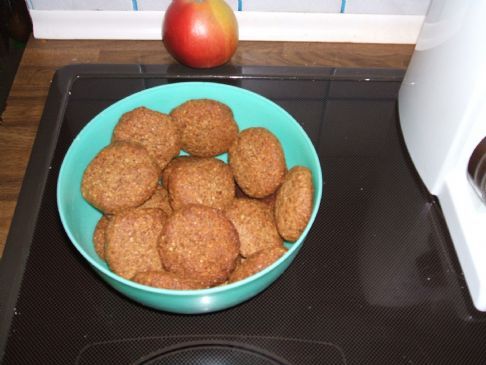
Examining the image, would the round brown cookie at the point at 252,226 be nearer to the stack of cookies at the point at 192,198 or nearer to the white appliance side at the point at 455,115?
the stack of cookies at the point at 192,198

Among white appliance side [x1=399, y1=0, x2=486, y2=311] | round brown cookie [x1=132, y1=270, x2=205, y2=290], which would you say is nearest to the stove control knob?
white appliance side [x1=399, y1=0, x2=486, y2=311]

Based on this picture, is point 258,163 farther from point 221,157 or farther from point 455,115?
point 455,115

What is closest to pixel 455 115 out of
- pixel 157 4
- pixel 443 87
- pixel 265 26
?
pixel 443 87

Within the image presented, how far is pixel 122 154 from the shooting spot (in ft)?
2.21

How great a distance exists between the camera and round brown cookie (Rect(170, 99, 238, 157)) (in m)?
0.74

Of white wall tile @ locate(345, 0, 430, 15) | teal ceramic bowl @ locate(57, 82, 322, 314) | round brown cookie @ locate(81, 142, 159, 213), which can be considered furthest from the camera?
white wall tile @ locate(345, 0, 430, 15)

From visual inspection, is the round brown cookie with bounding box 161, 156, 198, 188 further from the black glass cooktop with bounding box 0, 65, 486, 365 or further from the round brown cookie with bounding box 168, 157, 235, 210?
the black glass cooktop with bounding box 0, 65, 486, 365

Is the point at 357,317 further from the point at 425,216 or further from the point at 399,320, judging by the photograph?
the point at 425,216

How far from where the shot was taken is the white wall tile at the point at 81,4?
1064 millimetres

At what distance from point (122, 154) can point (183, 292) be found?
230 mm

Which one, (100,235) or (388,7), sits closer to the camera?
(100,235)

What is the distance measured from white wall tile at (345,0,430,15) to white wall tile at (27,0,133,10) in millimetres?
478

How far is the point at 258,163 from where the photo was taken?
27.5 inches

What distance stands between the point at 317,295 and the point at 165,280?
222 mm
